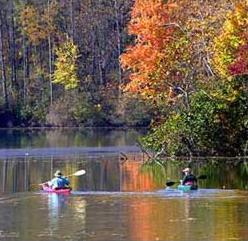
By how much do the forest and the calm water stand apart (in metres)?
2.61

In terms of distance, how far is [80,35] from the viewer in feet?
329

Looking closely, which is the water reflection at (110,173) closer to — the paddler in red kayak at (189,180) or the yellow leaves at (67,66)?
the paddler in red kayak at (189,180)

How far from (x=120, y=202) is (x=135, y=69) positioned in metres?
22.8

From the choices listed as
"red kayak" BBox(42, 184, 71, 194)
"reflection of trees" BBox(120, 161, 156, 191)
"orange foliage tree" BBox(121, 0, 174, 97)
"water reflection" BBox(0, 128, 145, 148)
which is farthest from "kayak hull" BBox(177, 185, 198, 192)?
"water reflection" BBox(0, 128, 145, 148)

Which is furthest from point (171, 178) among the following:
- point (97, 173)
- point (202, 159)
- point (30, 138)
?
point (30, 138)

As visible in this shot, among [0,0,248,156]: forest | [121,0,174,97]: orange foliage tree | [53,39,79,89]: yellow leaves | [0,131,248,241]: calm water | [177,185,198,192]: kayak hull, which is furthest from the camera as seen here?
[53,39,79,89]: yellow leaves

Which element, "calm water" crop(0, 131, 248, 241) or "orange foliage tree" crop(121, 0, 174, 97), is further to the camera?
"orange foliage tree" crop(121, 0, 174, 97)

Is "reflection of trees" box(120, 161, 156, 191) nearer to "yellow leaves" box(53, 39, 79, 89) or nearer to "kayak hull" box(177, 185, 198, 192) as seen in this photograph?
"kayak hull" box(177, 185, 198, 192)

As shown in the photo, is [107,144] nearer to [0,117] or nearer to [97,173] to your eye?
[97,173]

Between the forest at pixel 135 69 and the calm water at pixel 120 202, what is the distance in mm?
2607

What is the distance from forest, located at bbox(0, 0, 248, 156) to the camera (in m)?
50.8

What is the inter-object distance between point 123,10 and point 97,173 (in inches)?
2162

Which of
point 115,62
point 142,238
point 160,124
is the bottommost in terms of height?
point 142,238

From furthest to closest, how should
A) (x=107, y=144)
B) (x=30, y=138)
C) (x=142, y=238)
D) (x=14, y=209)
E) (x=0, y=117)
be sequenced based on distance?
(x=0, y=117)
(x=30, y=138)
(x=107, y=144)
(x=14, y=209)
(x=142, y=238)
